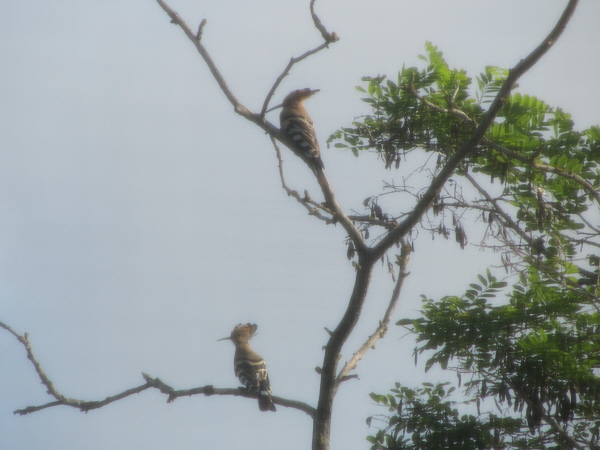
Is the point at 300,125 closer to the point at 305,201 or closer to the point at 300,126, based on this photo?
the point at 300,126

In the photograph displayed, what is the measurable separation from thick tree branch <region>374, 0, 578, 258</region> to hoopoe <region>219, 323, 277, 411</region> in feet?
6.39

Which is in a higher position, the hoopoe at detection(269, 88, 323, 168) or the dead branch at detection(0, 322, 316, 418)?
the hoopoe at detection(269, 88, 323, 168)

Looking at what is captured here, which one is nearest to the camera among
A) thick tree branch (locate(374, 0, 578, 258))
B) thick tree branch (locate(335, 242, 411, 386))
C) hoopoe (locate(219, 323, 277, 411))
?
thick tree branch (locate(374, 0, 578, 258))

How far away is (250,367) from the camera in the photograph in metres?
6.74

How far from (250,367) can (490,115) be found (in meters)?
3.69

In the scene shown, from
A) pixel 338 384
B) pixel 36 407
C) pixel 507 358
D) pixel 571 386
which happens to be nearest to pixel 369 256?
pixel 338 384

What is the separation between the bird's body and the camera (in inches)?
229

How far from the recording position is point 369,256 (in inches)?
190

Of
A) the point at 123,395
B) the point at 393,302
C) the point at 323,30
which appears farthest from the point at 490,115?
the point at 123,395

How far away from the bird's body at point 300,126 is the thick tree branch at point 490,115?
1.14 m

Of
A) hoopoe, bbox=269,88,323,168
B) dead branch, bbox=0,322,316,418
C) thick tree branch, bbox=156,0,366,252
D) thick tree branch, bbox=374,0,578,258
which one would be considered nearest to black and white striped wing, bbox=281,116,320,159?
hoopoe, bbox=269,88,323,168

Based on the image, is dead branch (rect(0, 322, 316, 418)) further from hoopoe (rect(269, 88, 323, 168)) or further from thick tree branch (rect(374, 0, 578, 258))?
hoopoe (rect(269, 88, 323, 168))

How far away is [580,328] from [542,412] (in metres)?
0.73

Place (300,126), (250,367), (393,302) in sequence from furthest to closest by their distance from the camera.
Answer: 1. (250,367)
2. (300,126)
3. (393,302)
